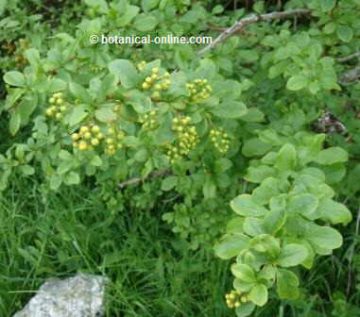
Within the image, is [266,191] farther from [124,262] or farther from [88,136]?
[124,262]

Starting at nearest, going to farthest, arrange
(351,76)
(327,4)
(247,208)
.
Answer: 1. (247,208)
2. (327,4)
3. (351,76)

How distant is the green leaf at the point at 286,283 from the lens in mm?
1181

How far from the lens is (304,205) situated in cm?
124

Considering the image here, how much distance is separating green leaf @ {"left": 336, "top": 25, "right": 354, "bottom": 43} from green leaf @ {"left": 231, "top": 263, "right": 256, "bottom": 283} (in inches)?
39.2

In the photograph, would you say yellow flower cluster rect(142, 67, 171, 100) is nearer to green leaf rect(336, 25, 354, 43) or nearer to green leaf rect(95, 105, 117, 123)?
green leaf rect(95, 105, 117, 123)

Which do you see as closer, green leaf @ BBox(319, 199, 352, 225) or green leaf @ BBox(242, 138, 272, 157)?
green leaf @ BBox(319, 199, 352, 225)

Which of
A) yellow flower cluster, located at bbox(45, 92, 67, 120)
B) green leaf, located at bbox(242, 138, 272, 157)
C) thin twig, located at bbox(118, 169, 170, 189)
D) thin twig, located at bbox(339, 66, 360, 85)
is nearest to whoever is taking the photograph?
yellow flower cluster, located at bbox(45, 92, 67, 120)

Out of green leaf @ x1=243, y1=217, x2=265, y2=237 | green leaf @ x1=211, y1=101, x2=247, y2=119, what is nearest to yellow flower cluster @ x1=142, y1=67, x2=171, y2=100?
green leaf @ x1=211, y1=101, x2=247, y2=119

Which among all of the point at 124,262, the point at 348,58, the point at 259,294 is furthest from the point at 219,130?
the point at 124,262

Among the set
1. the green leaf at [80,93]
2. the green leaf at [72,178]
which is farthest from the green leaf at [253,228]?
the green leaf at [72,178]

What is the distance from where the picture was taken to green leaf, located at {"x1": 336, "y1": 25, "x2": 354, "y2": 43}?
1960 millimetres

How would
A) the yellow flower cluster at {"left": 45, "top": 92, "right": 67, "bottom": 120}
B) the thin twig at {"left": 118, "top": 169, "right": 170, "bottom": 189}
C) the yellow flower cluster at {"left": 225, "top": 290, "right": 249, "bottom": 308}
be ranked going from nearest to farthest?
the yellow flower cluster at {"left": 225, "top": 290, "right": 249, "bottom": 308} < the yellow flower cluster at {"left": 45, "top": 92, "right": 67, "bottom": 120} < the thin twig at {"left": 118, "top": 169, "right": 170, "bottom": 189}

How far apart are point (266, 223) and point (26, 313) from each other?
1.47 meters

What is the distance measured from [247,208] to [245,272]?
0.13 metres
